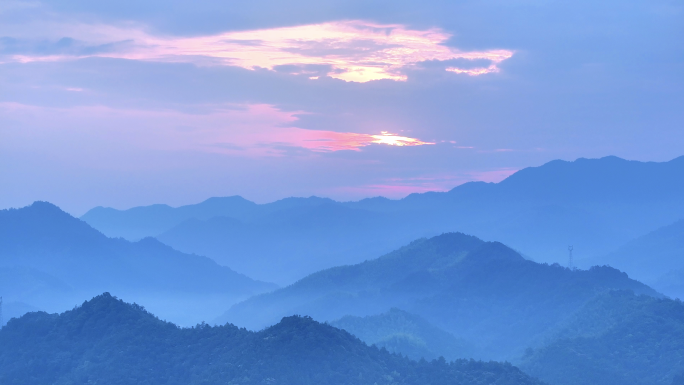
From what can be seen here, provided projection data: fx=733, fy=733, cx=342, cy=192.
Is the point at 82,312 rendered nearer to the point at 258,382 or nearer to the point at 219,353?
the point at 219,353

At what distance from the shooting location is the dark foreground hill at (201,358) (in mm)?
98188

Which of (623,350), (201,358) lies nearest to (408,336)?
(623,350)

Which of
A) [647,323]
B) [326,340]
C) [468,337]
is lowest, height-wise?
[468,337]

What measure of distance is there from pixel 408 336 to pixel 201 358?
68618mm

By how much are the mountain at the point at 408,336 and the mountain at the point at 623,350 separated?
24.9 m

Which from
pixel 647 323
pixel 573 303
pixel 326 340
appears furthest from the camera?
pixel 573 303

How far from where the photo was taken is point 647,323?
456 feet

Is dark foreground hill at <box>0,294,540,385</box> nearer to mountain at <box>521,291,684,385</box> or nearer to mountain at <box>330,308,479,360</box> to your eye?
mountain at <box>521,291,684,385</box>

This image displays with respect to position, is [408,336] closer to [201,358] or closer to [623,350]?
[623,350]

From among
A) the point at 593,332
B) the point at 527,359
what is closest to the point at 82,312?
the point at 527,359

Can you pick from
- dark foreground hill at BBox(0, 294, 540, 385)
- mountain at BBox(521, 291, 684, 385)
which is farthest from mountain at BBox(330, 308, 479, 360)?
dark foreground hill at BBox(0, 294, 540, 385)

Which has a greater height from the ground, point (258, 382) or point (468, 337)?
point (258, 382)

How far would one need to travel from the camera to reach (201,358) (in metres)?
104

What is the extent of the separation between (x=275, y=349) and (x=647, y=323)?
77732mm
